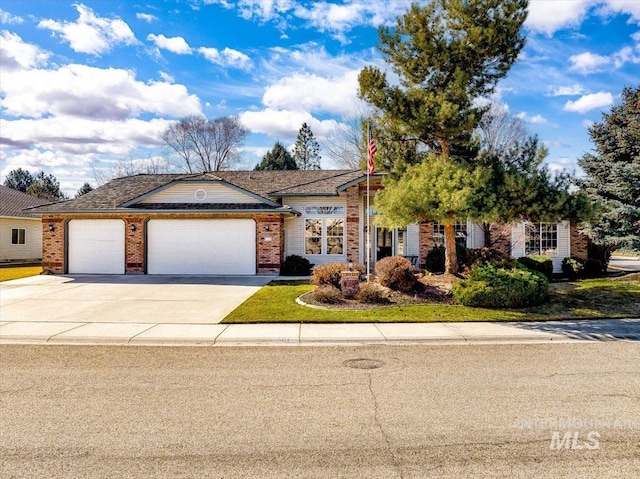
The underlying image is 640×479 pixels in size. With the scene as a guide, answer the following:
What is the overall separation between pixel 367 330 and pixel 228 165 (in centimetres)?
3839

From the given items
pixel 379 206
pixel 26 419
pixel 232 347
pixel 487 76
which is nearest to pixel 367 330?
pixel 232 347

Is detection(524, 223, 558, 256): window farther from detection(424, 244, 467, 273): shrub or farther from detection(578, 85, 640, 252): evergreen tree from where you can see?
detection(424, 244, 467, 273): shrub

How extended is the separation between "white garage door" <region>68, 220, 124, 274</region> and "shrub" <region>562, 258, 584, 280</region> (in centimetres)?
2076

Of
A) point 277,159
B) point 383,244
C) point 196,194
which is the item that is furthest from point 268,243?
point 277,159

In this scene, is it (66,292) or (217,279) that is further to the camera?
(217,279)

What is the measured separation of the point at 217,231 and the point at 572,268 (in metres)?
16.5

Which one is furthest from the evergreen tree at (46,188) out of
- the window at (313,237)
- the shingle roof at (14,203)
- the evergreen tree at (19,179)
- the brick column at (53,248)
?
the window at (313,237)

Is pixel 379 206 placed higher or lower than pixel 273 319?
higher

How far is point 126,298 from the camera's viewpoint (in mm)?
13734

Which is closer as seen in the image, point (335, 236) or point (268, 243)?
point (268, 243)

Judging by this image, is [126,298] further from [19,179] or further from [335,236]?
A: [19,179]

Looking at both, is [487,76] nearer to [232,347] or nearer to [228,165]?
[232,347]

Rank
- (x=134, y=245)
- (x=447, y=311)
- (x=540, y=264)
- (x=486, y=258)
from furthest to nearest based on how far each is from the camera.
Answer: (x=134, y=245) → (x=540, y=264) → (x=486, y=258) → (x=447, y=311)

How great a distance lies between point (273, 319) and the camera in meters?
10.4
